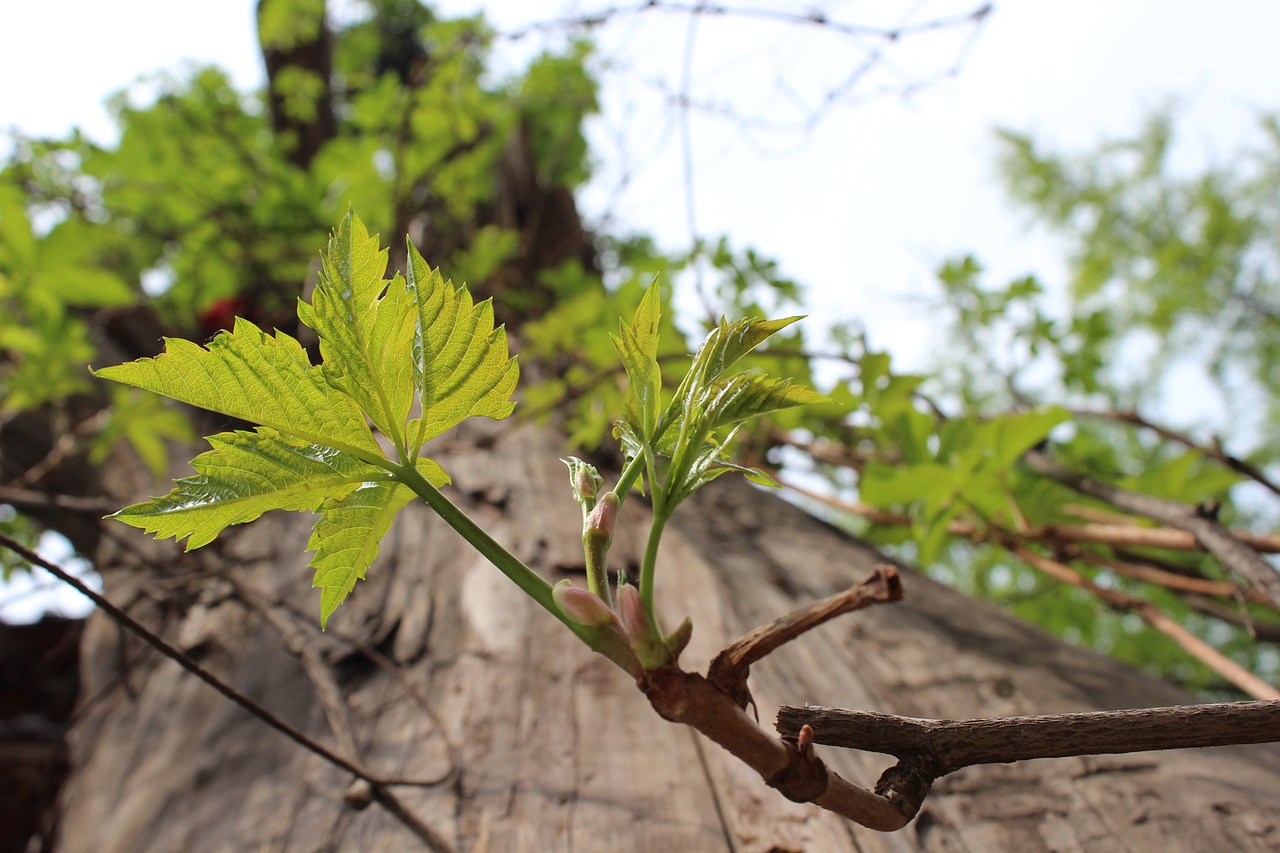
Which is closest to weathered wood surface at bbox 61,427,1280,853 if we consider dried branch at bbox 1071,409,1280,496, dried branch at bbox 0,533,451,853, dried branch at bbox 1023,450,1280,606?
dried branch at bbox 0,533,451,853

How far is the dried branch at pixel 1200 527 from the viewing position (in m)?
0.74

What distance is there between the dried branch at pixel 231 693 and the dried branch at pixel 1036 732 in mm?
474

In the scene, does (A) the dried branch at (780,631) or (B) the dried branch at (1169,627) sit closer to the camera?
(A) the dried branch at (780,631)

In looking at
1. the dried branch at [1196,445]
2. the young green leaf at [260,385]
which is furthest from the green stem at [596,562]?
the dried branch at [1196,445]

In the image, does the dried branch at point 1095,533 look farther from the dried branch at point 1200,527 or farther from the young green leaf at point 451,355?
the young green leaf at point 451,355

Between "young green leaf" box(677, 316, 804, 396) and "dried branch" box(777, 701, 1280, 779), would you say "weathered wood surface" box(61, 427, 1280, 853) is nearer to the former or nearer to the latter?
"dried branch" box(777, 701, 1280, 779)

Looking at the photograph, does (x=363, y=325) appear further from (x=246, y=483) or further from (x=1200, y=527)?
(x=1200, y=527)

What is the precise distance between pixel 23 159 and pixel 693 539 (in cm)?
231

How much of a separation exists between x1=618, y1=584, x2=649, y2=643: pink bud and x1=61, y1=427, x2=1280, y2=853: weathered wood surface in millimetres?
394

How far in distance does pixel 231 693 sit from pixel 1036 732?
61 centimetres

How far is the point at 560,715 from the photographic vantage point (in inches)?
33.9

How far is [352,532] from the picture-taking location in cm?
42

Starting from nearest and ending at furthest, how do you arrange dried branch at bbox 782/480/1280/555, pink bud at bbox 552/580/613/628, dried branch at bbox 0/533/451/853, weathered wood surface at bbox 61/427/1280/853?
pink bud at bbox 552/580/613/628, dried branch at bbox 0/533/451/853, weathered wood surface at bbox 61/427/1280/853, dried branch at bbox 782/480/1280/555

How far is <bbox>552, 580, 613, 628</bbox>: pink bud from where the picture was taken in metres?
0.35
